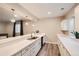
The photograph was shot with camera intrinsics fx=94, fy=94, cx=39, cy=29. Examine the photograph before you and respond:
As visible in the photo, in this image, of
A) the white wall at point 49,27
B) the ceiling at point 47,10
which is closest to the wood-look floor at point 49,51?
the white wall at point 49,27

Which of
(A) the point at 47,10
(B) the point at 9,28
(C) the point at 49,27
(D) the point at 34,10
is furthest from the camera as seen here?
(D) the point at 34,10

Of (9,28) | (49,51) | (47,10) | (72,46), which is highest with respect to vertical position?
(47,10)

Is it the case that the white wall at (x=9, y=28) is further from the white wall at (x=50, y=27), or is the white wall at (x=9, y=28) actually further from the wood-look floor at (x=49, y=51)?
the wood-look floor at (x=49, y=51)

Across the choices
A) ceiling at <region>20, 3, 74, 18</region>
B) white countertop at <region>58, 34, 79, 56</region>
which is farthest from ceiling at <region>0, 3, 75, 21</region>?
white countertop at <region>58, 34, 79, 56</region>

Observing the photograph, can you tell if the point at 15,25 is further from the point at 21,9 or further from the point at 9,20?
the point at 21,9

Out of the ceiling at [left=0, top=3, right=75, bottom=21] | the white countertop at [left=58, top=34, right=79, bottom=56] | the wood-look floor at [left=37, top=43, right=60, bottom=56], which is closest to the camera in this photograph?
the white countertop at [left=58, top=34, right=79, bottom=56]

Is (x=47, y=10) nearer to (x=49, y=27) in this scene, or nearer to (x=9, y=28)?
(x=49, y=27)

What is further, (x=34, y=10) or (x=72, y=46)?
(x=34, y=10)

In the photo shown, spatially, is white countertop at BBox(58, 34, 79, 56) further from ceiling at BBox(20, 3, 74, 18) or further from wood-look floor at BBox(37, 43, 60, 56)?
ceiling at BBox(20, 3, 74, 18)

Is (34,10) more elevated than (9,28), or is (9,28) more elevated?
(34,10)

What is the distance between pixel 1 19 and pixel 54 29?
1112 millimetres

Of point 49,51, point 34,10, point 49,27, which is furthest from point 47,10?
point 49,51

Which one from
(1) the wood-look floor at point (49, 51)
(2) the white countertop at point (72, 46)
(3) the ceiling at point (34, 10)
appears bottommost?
(1) the wood-look floor at point (49, 51)

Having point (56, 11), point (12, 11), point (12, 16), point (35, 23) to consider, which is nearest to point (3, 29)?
point (12, 16)
